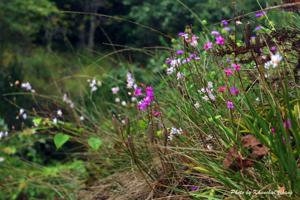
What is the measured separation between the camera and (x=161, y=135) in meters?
2.51

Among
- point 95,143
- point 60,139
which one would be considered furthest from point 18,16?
point 95,143

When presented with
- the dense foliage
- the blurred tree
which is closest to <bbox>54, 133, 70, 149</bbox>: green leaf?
the dense foliage

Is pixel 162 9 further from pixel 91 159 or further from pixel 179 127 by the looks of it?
pixel 179 127

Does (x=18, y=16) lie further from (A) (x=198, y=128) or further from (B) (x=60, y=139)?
(A) (x=198, y=128)

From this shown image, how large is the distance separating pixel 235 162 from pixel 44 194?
245cm

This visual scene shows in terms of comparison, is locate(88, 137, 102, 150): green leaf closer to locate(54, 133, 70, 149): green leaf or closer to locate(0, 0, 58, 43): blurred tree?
locate(54, 133, 70, 149): green leaf

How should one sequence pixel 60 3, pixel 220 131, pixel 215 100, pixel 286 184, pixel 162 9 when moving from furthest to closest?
pixel 60 3 < pixel 162 9 < pixel 215 100 < pixel 220 131 < pixel 286 184

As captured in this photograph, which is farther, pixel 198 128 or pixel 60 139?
pixel 60 139

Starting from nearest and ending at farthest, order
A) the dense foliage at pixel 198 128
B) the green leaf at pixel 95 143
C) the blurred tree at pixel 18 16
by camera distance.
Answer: the dense foliage at pixel 198 128
the green leaf at pixel 95 143
the blurred tree at pixel 18 16

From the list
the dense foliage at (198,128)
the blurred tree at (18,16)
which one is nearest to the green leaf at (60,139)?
the dense foliage at (198,128)

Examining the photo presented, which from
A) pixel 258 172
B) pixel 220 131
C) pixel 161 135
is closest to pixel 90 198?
pixel 161 135

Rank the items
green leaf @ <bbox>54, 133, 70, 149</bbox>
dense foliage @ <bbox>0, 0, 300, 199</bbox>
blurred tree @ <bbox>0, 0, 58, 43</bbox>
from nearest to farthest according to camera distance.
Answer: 1. dense foliage @ <bbox>0, 0, 300, 199</bbox>
2. green leaf @ <bbox>54, 133, 70, 149</bbox>
3. blurred tree @ <bbox>0, 0, 58, 43</bbox>

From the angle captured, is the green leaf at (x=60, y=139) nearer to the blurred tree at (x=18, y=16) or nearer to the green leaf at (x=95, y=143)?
the green leaf at (x=95, y=143)

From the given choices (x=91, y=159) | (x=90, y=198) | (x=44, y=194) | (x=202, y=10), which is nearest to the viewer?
(x=90, y=198)
